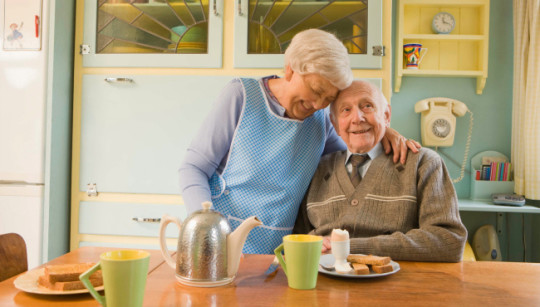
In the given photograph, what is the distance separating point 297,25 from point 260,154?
1051 millimetres

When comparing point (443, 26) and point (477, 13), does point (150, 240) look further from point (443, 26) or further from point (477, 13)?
point (477, 13)

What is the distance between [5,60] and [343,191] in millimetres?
1787

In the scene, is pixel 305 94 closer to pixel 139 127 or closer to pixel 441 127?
pixel 139 127

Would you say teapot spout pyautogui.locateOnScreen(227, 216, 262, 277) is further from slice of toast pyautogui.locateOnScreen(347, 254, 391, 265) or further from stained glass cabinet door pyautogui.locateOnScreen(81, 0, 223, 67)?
stained glass cabinet door pyautogui.locateOnScreen(81, 0, 223, 67)

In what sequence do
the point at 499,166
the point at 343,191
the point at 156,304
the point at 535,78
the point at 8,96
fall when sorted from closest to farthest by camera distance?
the point at 156,304 < the point at 343,191 < the point at 8,96 < the point at 535,78 < the point at 499,166

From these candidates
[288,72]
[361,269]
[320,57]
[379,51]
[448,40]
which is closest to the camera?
[361,269]

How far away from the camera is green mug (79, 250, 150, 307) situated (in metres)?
0.75

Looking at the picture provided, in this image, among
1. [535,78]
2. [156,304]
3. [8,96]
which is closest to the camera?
[156,304]

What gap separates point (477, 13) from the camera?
9.66ft

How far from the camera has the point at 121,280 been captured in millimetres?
758

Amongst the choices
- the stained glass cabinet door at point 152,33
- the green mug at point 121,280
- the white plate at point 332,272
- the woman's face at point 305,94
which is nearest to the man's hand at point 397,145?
the woman's face at point 305,94

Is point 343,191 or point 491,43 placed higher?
point 491,43

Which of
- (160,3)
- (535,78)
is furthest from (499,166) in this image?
(160,3)

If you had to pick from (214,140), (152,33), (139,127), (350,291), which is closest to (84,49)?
(152,33)
